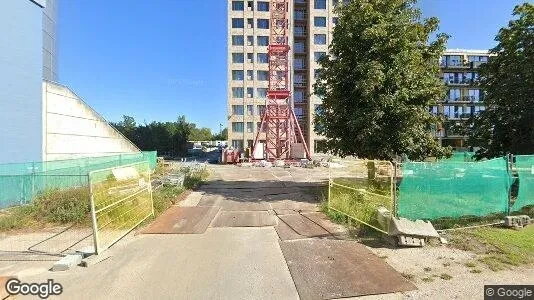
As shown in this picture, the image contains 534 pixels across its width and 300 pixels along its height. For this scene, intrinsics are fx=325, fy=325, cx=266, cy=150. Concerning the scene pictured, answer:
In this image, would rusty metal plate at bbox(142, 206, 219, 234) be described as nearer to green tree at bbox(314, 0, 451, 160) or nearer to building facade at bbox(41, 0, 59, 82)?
green tree at bbox(314, 0, 451, 160)

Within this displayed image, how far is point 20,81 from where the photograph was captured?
46.9ft

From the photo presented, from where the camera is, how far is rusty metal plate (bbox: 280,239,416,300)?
489cm

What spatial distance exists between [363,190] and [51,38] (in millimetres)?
32885

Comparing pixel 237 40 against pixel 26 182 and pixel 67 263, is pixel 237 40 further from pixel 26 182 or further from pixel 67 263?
pixel 67 263

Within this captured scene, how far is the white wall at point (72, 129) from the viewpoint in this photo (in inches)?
680

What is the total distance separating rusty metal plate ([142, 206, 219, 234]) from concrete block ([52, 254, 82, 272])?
2.22 m

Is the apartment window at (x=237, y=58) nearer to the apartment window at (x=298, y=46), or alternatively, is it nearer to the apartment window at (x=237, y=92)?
the apartment window at (x=237, y=92)

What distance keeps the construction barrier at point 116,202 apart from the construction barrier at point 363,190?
5.68 meters

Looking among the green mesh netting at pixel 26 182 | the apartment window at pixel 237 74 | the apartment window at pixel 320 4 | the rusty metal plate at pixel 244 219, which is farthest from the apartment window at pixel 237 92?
the rusty metal plate at pixel 244 219

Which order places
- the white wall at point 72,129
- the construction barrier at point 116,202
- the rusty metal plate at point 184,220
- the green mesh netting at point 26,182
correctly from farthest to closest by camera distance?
the white wall at point 72,129, the green mesh netting at point 26,182, the rusty metal plate at point 184,220, the construction barrier at point 116,202

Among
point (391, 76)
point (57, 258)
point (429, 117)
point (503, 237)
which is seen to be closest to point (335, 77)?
point (391, 76)

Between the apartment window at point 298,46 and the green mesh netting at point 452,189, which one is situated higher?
the apartment window at point 298,46

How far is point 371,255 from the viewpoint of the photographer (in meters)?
6.39

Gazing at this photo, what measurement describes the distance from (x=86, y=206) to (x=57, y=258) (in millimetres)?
3574
